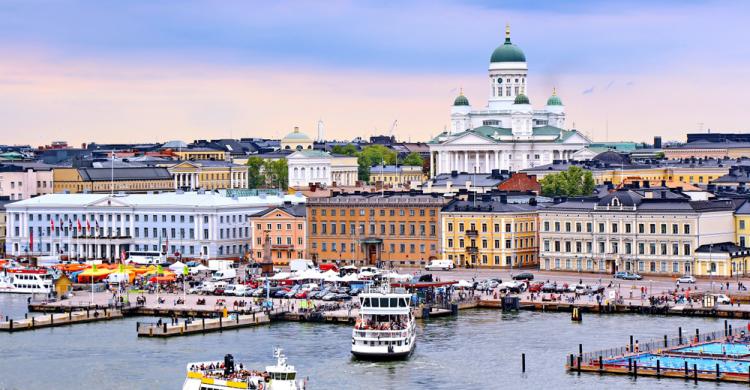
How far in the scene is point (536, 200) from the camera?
10462cm

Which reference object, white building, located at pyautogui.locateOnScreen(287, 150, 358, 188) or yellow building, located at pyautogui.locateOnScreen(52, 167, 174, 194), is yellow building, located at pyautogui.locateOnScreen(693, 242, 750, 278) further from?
white building, located at pyautogui.locateOnScreen(287, 150, 358, 188)

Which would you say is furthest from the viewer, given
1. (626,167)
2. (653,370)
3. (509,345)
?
(626,167)

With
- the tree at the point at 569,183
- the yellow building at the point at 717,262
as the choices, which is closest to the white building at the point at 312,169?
the tree at the point at 569,183

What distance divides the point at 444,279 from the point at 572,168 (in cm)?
3898

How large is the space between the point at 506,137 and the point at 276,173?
71.4ft

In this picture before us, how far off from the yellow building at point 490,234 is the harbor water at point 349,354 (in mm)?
18083

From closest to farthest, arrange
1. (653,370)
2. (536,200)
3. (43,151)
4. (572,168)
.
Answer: (653,370) < (536,200) < (572,168) < (43,151)

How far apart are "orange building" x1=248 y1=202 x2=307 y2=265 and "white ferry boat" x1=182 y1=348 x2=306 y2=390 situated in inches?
1845

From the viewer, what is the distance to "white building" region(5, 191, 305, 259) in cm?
10912

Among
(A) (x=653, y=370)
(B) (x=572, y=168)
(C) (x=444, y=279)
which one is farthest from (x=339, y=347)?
(B) (x=572, y=168)

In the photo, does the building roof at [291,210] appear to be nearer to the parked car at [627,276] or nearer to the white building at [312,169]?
the parked car at [627,276]

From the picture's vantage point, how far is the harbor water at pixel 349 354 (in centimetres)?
6188

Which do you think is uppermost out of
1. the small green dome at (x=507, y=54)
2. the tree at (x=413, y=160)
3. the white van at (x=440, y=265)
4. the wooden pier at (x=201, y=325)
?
A: the small green dome at (x=507, y=54)

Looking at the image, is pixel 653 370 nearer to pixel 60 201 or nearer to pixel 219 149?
pixel 60 201
